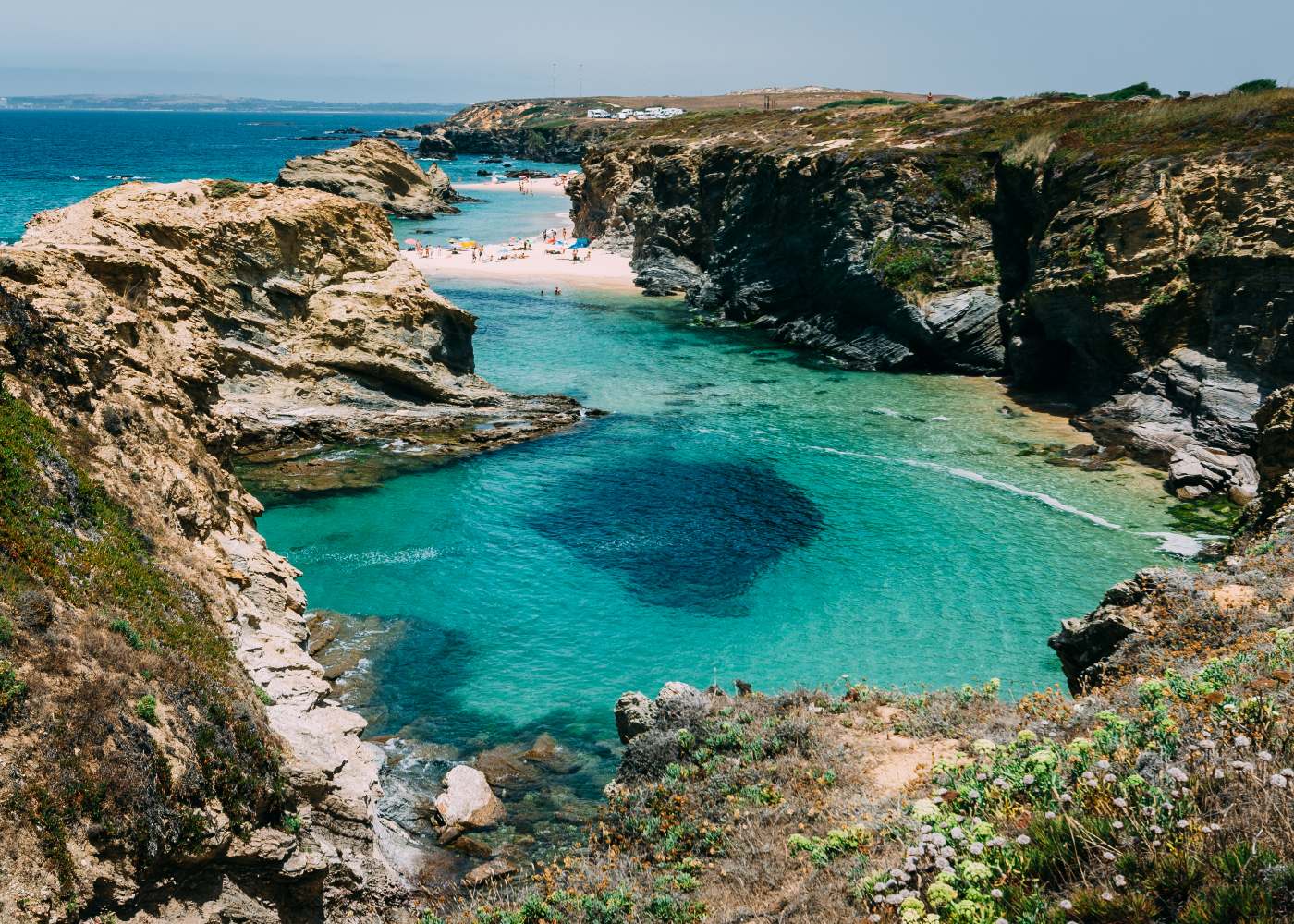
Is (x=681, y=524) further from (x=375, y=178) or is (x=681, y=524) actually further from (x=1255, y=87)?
(x=375, y=178)

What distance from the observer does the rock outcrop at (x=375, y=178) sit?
342 ft

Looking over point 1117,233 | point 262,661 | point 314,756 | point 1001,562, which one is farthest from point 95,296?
point 1117,233

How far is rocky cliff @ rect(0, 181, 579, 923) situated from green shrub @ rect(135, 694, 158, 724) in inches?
1.4

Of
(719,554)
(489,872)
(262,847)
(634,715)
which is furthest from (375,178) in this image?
(262,847)

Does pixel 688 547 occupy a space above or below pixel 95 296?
below

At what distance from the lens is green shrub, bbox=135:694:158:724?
1145 cm

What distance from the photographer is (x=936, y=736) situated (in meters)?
15.6

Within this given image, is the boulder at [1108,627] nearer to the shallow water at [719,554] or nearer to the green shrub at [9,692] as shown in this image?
the shallow water at [719,554]

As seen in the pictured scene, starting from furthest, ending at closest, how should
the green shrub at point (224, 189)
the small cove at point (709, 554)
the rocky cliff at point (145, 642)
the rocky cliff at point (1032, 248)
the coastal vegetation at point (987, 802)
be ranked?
the rocky cliff at point (1032, 248)
the green shrub at point (224, 189)
the small cove at point (709, 554)
the rocky cliff at point (145, 642)
the coastal vegetation at point (987, 802)

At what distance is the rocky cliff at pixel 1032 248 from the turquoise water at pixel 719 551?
433 cm

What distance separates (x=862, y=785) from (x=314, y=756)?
9286 mm

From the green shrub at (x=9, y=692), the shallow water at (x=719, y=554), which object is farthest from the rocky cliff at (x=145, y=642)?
the shallow water at (x=719, y=554)

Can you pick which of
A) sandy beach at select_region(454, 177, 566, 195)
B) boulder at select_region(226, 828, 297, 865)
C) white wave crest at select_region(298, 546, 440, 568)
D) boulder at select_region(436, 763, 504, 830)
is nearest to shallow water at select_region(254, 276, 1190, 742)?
white wave crest at select_region(298, 546, 440, 568)

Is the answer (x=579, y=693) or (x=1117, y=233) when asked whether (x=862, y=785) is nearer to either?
(x=579, y=693)
